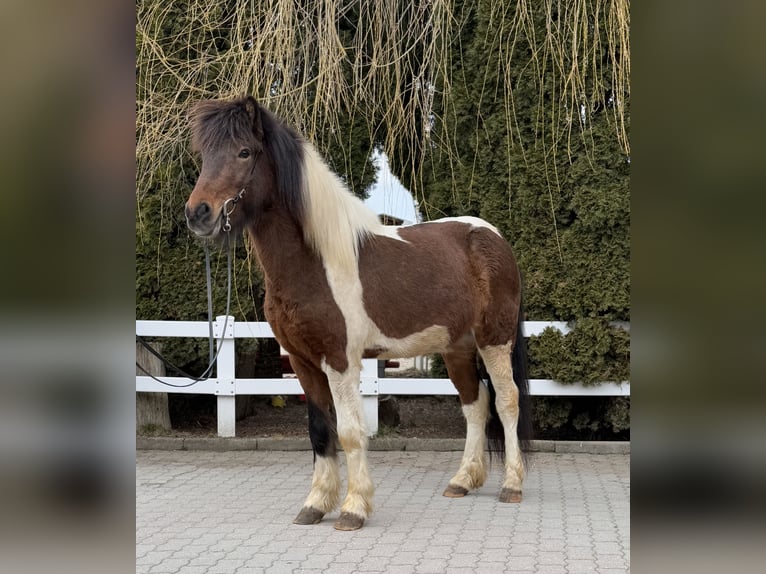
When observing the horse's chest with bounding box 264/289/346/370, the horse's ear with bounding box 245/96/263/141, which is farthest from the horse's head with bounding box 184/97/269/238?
the horse's chest with bounding box 264/289/346/370

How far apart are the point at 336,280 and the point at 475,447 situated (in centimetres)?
155

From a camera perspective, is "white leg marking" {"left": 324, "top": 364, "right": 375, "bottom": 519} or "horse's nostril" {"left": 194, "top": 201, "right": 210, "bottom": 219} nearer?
"horse's nostril" {"left": 194, "top": 201, "right": 210, "bottom": 219}

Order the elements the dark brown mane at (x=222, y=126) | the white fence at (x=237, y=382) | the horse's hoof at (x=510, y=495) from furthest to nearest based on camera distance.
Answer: the white fence at (x=237, y=382)
the horse's hoof at (x=510, y=495)
the dark brown mane at (x=222, y=126)

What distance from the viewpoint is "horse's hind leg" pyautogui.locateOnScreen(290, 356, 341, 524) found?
13.0 feet

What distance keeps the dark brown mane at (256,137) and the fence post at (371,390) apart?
7.97 ft

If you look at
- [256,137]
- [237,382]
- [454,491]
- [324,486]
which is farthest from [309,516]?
[237,382]

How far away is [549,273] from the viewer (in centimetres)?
584

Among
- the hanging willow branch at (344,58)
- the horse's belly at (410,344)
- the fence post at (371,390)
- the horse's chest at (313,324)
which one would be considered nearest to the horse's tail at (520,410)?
the horse's belly at (410,344)

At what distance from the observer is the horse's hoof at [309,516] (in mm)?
3943

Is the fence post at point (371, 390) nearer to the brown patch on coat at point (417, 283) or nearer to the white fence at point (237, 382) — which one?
the white fence at point (237, 382)

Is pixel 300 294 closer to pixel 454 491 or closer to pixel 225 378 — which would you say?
pixel 454 491

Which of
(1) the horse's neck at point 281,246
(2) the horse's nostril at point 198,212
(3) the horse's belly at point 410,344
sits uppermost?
(2) the horse's nostril at point 198,212

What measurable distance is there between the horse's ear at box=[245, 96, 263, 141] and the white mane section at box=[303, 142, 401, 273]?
0.87 ft

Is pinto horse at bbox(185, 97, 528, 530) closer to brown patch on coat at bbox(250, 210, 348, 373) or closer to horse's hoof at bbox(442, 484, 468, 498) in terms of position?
brown patch on coat at bbox(250, 210, 348, 373)
